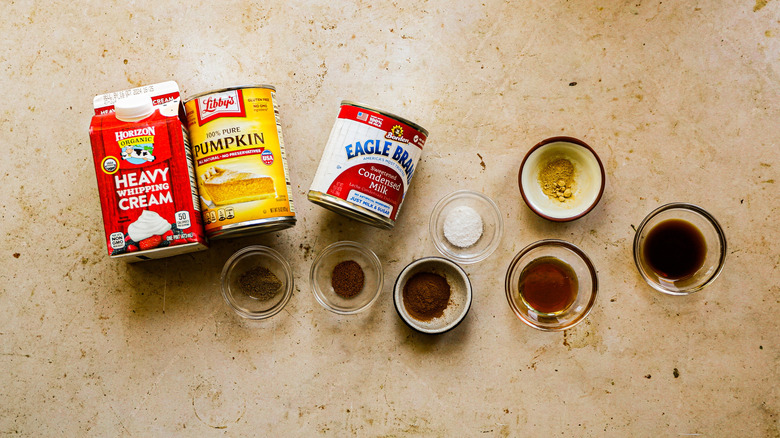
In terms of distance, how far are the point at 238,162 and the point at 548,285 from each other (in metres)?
1.00

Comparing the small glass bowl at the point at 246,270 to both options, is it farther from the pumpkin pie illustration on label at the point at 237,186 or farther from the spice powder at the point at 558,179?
the spice powder at the point at 558,179

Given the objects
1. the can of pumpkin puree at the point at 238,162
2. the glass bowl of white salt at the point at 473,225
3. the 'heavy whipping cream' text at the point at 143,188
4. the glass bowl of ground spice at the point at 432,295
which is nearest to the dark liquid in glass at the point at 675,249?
the glass bowl of white salt at the point at 473,225

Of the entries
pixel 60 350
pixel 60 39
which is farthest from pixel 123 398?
pixel 60 39

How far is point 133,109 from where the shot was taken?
130 centimetres

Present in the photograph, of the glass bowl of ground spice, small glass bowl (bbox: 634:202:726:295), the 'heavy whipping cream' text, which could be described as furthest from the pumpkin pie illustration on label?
small glass bowl (bbox: 634:202:726:295)

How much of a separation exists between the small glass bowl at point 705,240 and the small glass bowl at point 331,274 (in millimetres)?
836

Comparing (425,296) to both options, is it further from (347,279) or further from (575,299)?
(575,299)

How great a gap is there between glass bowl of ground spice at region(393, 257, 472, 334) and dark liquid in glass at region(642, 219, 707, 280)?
0.60 m

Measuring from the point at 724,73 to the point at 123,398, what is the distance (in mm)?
2247

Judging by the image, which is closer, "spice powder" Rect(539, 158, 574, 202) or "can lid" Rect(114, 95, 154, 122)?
"can lid" Rect(114, 95, 154, 122)

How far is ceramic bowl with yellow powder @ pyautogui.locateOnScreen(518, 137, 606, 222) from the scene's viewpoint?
5.06 ft

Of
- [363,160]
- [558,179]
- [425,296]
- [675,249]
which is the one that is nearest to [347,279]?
[425,296]

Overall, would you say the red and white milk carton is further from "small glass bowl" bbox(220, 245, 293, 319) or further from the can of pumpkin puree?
"small glass bowl" bbox(220, 245, 293, 319)

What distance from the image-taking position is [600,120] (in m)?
1.59
